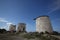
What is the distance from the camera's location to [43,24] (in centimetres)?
2181

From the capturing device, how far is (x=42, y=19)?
2244 cm

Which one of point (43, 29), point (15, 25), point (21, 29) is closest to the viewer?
point (43, 29)

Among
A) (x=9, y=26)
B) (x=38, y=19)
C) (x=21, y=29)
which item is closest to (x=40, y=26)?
(x=38, y=19)

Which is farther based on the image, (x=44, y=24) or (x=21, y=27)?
(x=21, y=27)

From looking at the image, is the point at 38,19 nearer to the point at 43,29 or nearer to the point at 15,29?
the point at 43,29

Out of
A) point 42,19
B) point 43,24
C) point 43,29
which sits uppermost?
point 42,19

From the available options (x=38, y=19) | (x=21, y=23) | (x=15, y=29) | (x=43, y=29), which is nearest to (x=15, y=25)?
(x=15, y=29)

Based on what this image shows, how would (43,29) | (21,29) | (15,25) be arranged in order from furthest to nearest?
(15,25) → (21,29) → (43,29)

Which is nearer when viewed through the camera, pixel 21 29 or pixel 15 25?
pixel 21 29

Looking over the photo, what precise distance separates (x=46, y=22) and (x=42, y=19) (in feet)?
4.77

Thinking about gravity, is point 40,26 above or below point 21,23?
below

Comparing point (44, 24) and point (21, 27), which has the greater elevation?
point (21, 27)

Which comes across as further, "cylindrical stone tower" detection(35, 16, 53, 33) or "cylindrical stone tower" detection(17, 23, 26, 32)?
"cylindrical stone tower" detection(17, 23, 26, 32)

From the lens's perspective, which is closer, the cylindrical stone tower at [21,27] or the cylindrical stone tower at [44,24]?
the cylindrical stone tower at [44,24]
